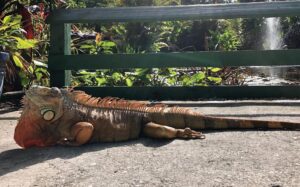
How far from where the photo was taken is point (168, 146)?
11.5 ft

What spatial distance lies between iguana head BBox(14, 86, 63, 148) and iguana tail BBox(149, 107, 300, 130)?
35.8 inches

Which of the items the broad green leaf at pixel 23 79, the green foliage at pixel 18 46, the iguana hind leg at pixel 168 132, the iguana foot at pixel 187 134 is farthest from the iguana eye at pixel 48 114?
the broad green leaf at pixel 23 79

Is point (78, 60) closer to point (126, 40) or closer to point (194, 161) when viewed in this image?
point (194, 161)

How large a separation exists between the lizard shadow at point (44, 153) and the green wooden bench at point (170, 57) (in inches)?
79.2

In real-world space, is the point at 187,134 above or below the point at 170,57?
below

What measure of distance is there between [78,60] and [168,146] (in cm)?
257

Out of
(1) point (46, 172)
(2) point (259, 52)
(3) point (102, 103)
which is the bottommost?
(1) point (46, 172)

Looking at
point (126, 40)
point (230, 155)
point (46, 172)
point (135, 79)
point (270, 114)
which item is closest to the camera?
point (46, 172)

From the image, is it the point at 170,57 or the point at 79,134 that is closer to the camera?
the point at 79,134

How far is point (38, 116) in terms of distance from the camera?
346 cm

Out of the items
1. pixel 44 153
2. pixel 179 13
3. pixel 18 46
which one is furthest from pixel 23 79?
pixel 44 153

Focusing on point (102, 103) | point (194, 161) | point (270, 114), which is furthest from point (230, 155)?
point (270, 114)

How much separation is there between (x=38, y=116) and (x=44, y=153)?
32 centimetres

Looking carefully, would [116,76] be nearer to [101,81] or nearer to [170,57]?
[101,81]
